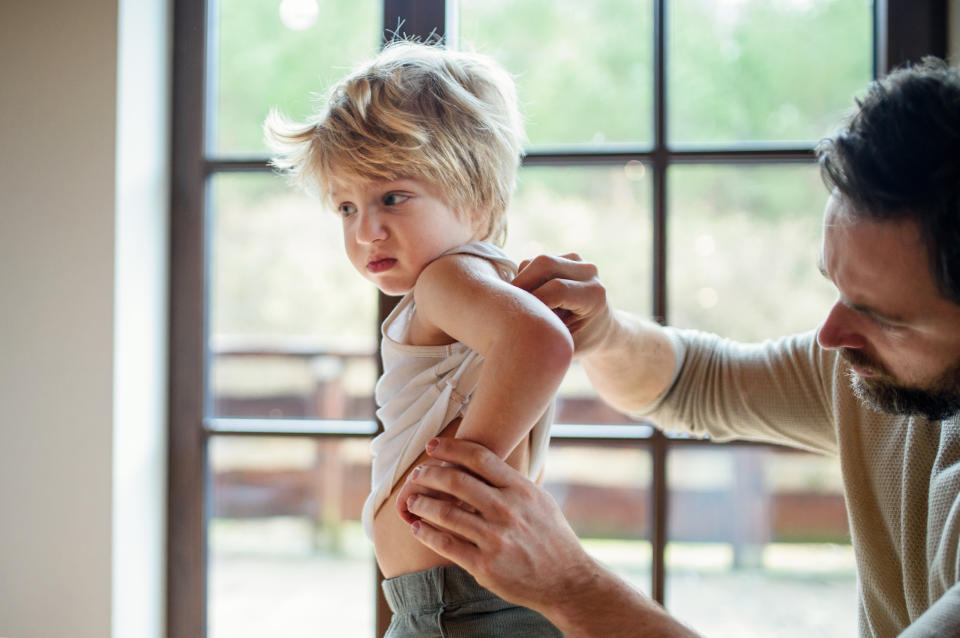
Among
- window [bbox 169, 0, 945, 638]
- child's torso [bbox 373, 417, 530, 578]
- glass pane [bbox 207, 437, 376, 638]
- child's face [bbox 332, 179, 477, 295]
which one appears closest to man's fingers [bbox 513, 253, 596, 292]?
child's face [bbox 332, 179, 477, 295]

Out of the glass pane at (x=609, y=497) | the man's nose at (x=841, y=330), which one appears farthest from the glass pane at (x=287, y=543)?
the man's nose at (x=841, y=330)

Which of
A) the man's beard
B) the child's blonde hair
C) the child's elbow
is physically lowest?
the man's beard

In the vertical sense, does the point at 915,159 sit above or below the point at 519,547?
above

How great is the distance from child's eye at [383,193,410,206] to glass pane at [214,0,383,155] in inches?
27.1

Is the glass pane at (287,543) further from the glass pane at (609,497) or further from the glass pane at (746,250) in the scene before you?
the glass pane at (746,250)

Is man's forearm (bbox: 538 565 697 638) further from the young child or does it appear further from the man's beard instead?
the man's beard

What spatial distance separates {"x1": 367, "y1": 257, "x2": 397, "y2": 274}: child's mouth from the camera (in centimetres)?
111

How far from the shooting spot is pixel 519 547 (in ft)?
3.13

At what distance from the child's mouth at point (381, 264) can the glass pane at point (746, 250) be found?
72 cm

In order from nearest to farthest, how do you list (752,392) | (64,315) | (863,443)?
Answer: (863,443) → (752,392) → (64,315)

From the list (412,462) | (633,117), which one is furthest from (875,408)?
(633,117)

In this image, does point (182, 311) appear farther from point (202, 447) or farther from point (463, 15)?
point (463, 15)

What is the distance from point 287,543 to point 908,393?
4.61ft

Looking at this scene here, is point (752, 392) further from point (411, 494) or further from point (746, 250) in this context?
point (411, 494)
